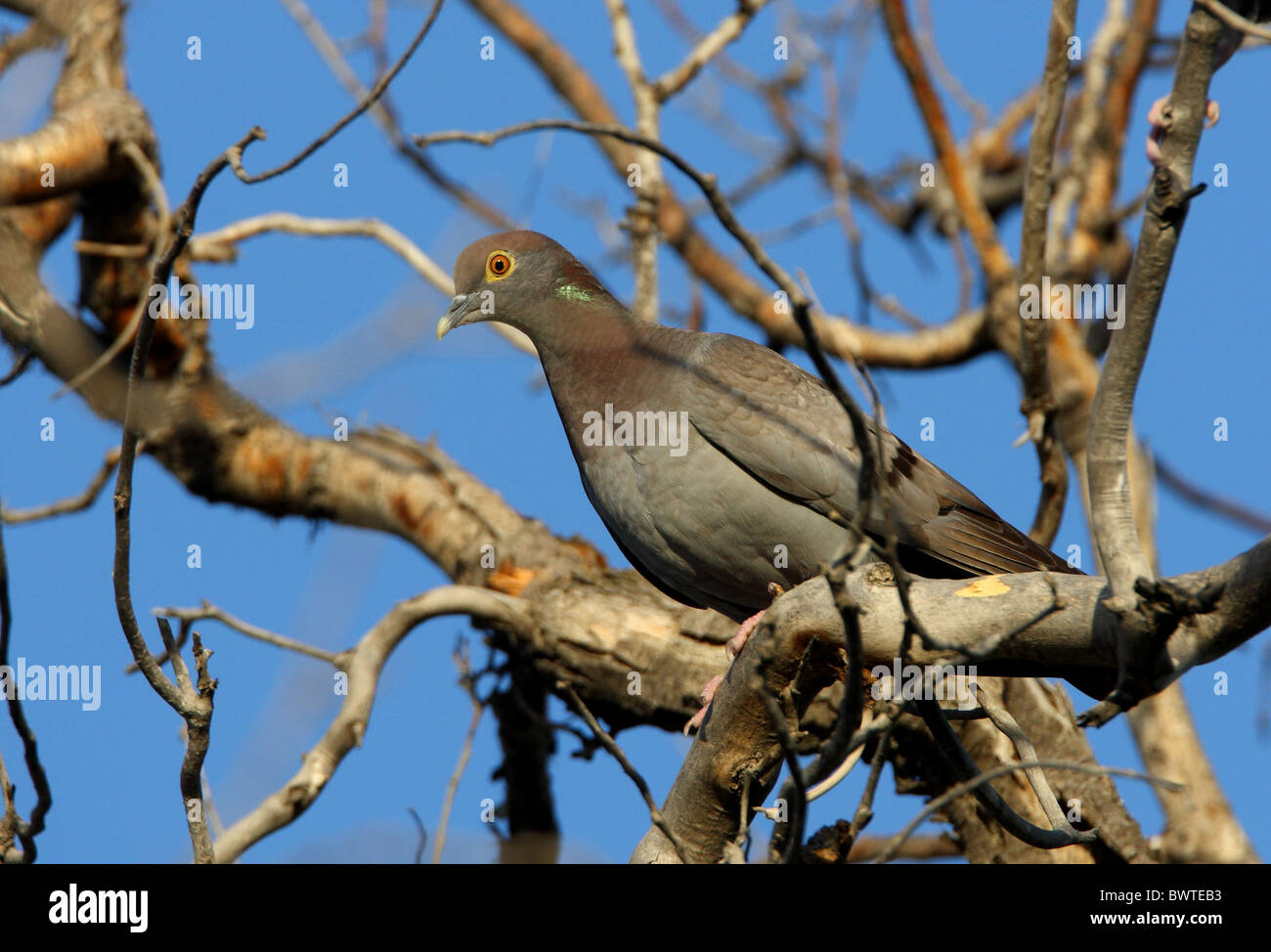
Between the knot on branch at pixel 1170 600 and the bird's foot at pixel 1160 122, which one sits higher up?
the bird's foot at pixel 1160 122

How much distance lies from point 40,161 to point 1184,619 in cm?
642

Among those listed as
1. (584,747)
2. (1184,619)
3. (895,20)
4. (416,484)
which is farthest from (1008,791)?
(895,20)

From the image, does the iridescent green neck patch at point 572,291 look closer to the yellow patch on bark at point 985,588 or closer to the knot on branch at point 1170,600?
the yellow patch on bark at point 985,588

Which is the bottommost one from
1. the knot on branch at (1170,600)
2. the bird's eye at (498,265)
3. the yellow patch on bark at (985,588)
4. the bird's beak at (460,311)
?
the knot on branch at (1170,600)

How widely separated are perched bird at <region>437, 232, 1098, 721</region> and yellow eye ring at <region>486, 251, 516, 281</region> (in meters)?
0.39

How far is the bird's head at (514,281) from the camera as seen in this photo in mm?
5855

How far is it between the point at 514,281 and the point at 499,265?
0.37ft

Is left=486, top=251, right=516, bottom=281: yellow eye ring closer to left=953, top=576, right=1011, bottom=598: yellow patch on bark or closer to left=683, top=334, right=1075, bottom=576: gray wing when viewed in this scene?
left=683, top=334, right=1075, bottom=576: gray wing

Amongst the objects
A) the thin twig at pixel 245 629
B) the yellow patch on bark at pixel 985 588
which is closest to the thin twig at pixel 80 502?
the thin twig at pixel 245 629

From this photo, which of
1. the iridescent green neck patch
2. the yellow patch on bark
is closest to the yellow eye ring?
the iridescent green neck patch

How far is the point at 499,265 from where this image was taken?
19.5 ft

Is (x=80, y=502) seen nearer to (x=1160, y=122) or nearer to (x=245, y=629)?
(x=245, y=629)

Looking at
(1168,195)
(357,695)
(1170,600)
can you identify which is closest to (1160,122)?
(1168,195)
